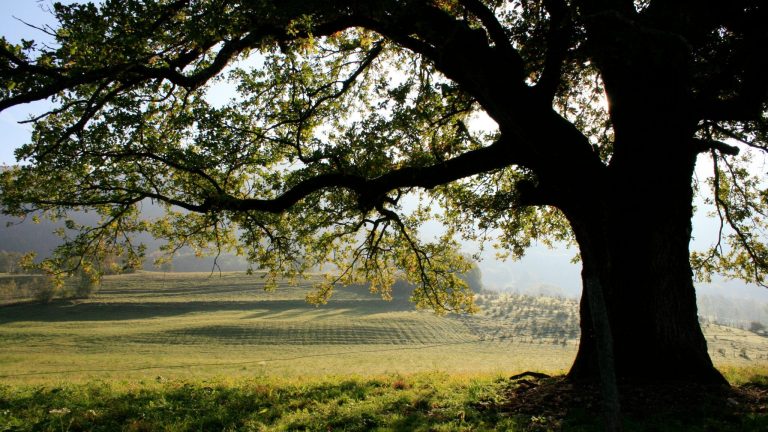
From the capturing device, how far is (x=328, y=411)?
298 inches

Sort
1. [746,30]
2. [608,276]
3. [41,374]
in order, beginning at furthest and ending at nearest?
[41,374], [608,276], [746,30]

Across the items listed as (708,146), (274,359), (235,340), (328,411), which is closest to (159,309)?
(235,340)

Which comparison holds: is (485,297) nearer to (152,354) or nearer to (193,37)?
(152,354)

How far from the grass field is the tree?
11.1 m

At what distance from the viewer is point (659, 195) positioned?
8.89 metres

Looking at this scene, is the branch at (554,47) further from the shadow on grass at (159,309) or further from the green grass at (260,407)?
the shadow on grass at (159,309)

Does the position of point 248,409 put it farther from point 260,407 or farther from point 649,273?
point 649,273

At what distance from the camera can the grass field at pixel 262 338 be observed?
32.5 metres

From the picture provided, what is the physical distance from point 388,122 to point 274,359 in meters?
33.9

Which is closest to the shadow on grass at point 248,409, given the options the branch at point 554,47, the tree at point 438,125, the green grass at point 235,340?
the tree at point 438,125

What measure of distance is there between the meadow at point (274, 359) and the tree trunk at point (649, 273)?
1.76 meters

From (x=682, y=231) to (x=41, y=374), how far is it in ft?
113

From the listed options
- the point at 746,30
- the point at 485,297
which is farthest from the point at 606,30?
the point at 485,297

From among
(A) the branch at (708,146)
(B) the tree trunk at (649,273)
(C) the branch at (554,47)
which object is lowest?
(B) the tree trunk at (649,273)
